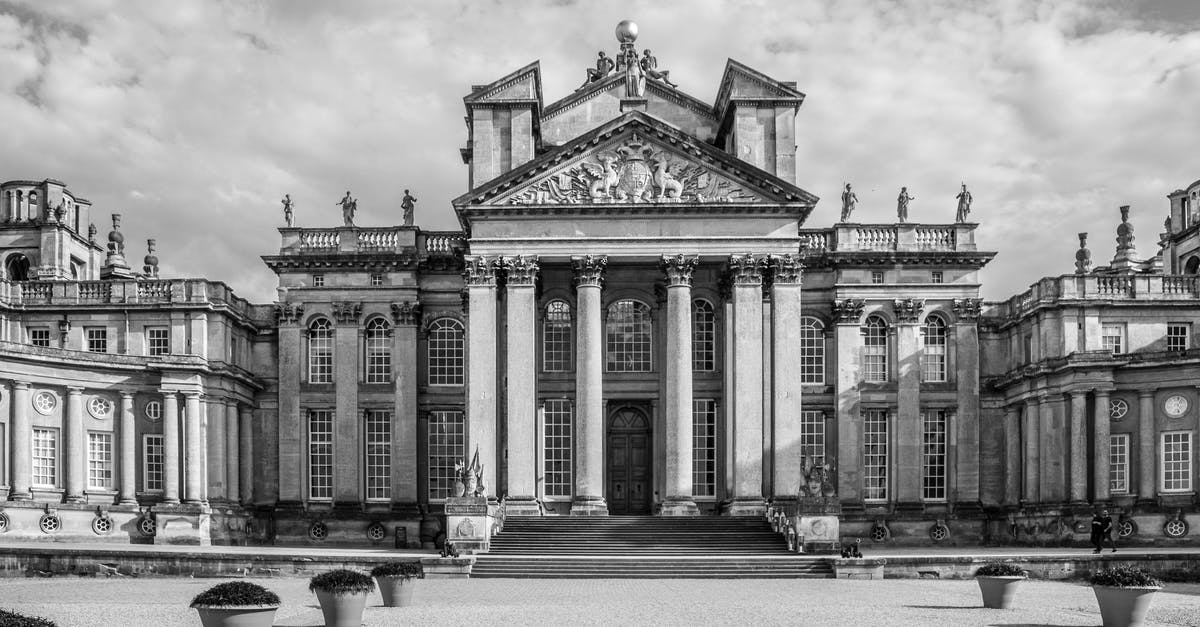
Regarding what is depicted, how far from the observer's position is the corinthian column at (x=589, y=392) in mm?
46438

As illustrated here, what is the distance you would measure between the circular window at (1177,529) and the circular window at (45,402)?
1590 inches

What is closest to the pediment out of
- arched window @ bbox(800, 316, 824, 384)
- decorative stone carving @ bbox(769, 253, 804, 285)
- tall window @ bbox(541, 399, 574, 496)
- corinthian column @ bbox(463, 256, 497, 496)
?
decorative stone carving @ bbox(769, 253, 804, 285)

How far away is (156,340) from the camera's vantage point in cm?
5272

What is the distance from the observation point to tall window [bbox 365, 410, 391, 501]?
53.9 meters

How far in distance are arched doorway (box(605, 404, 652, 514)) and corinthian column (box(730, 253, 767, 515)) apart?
569cm

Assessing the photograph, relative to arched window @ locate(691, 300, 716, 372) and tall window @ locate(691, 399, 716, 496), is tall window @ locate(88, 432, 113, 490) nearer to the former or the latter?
tall window @ locate(691, 399, 716, 496)

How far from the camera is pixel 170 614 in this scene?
26172mm

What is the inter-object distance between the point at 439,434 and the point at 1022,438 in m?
22.9

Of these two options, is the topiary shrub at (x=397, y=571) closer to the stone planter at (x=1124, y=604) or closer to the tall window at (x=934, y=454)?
the stone planter at (x=1124, y=604)

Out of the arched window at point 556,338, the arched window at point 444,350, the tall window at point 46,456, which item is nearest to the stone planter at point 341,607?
the arched window at point 556,338

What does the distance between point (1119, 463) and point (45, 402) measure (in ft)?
131

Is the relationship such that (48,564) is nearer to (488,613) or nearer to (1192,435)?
(488,613)

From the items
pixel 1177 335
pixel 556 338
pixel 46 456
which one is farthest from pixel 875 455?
pixel 46 456

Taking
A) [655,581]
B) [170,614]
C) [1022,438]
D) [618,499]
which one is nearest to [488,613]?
[170,614]
